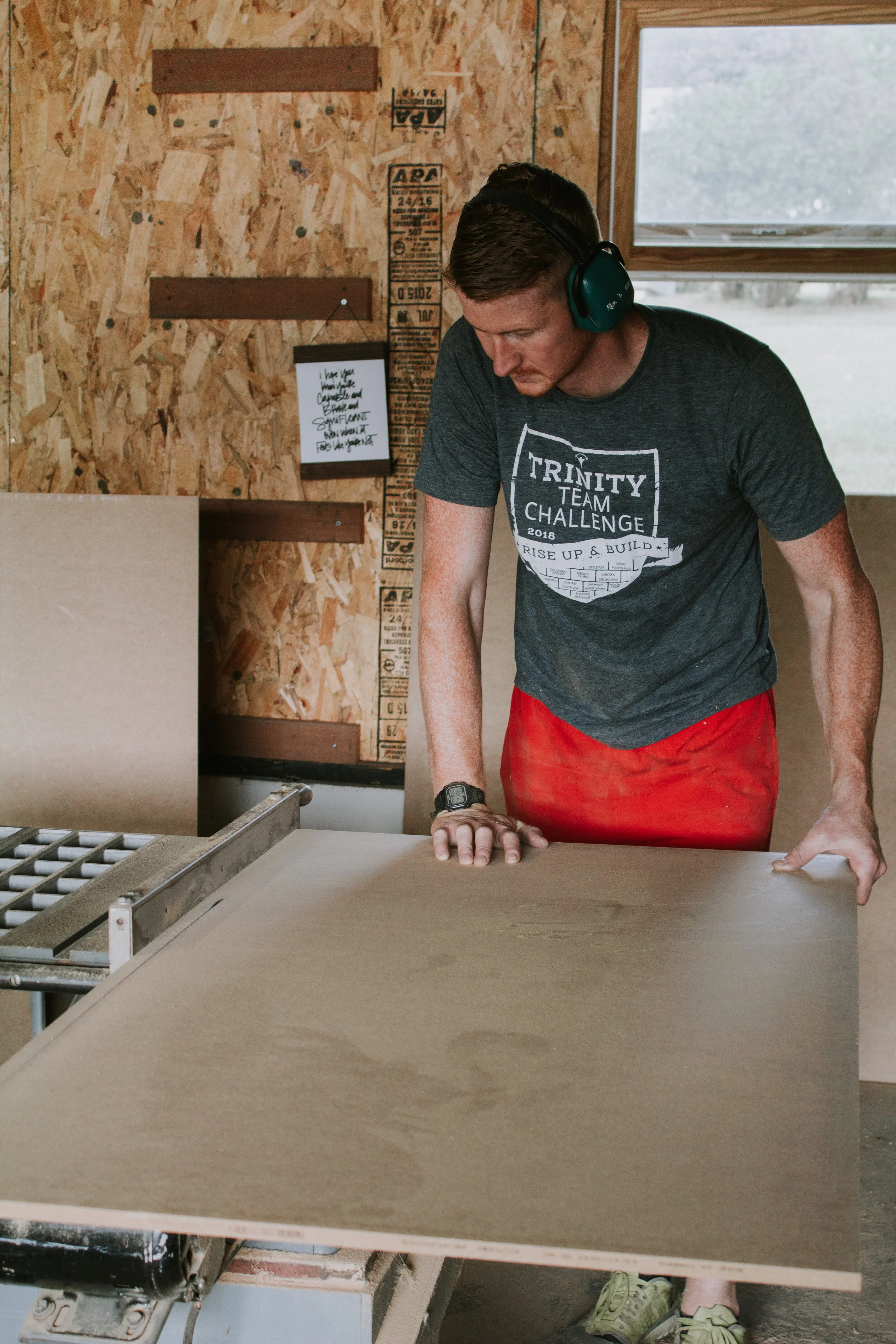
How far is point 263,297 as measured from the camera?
291 centimetres

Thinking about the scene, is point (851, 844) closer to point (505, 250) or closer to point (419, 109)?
point (505, 250)

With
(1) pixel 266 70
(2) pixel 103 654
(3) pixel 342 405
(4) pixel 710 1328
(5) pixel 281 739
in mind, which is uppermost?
(1) pixel 266 70

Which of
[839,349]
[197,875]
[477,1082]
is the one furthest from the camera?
[839,349]

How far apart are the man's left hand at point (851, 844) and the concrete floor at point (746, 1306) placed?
1024 mm

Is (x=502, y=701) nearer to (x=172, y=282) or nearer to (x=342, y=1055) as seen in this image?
(x=172, y=282)

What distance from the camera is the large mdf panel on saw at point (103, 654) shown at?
110 inches

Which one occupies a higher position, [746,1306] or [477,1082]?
[477,1082]

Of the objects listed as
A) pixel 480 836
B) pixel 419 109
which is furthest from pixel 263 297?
pixel 480 836

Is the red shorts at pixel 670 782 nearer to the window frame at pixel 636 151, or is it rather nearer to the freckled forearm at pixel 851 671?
the freckled forearm at pixel 851 671

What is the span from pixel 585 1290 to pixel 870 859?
1.17 m

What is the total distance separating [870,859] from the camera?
1.46 meters

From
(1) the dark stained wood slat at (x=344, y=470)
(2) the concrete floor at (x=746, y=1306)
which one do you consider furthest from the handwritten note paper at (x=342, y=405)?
(2) the concrete floor at (x=746, y=1306)

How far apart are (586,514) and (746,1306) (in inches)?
58.6

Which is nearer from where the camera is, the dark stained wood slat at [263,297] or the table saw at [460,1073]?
the table saw at [460,1073]
